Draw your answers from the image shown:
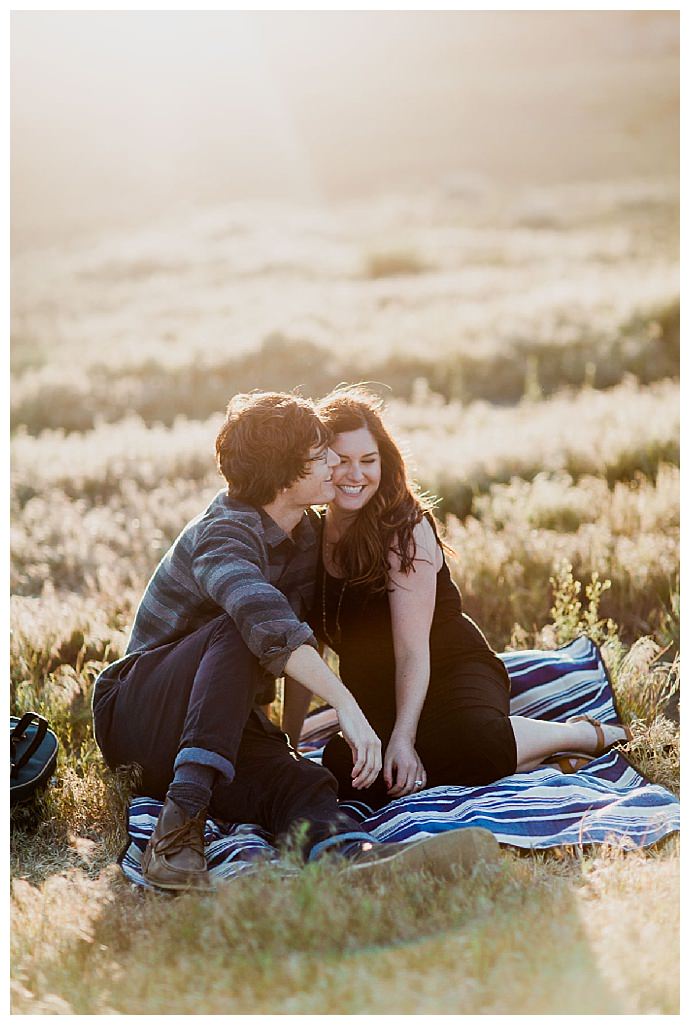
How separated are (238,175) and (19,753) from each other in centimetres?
4439

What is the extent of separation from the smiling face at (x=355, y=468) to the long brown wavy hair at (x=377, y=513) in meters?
0.04

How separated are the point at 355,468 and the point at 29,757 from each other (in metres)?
1.81

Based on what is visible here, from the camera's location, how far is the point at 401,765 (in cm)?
436

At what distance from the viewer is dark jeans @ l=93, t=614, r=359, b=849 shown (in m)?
3.93

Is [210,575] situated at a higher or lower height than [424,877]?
higher

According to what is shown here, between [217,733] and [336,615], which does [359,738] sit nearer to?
[217,733]

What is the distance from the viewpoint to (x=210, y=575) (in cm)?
416

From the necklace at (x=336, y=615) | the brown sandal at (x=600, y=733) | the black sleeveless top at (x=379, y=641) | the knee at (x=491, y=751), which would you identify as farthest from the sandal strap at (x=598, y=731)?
the necklace at (x=336, y=615)

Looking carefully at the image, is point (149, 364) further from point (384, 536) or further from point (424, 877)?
point (424, 877)

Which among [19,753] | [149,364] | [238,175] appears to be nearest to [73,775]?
[19,753]

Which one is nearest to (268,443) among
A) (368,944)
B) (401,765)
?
(401,765)

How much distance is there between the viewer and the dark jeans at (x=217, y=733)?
3934mm

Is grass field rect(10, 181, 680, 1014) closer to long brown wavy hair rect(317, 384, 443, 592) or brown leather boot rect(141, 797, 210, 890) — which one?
brown leather boot rect(141, 797, 210, 890)

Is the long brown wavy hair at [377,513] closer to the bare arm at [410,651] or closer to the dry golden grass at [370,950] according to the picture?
the bare arm at [410,651]
